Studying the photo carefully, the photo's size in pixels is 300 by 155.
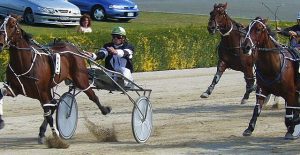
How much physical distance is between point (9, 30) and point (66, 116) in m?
1.60

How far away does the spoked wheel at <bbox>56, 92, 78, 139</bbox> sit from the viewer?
11.6 meters

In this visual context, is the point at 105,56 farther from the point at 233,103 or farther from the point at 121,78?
the point at 233,103

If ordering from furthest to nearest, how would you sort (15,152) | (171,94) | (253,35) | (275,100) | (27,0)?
(27,0) → (171,94) → (275,100) → (253,35) → (15,152)

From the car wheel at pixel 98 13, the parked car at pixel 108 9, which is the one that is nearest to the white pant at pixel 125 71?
the parked car at pixel 108 9

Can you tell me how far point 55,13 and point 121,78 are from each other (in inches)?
562

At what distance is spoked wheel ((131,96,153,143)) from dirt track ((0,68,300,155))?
0.13 meters

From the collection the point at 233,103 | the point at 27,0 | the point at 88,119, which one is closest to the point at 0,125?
the point at 88,119

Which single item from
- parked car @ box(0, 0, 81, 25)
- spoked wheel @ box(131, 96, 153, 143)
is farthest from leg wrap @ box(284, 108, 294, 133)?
parked car @ box(0, 0, 81, 25)

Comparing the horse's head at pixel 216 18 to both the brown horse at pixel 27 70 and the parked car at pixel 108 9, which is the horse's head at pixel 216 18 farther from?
the parked car at pixel 108 9

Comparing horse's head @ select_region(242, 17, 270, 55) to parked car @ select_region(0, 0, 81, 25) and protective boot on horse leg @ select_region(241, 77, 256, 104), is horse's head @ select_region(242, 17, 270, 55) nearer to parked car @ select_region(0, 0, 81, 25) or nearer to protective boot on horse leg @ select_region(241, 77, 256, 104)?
protective boot on horse leg @ select_region(241, 77, 256, 104)

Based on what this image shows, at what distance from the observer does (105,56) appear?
40.0ft

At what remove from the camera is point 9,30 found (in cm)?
1073

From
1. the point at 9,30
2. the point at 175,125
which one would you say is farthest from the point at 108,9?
the point at 9,30

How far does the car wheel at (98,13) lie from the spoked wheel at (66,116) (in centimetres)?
1729
